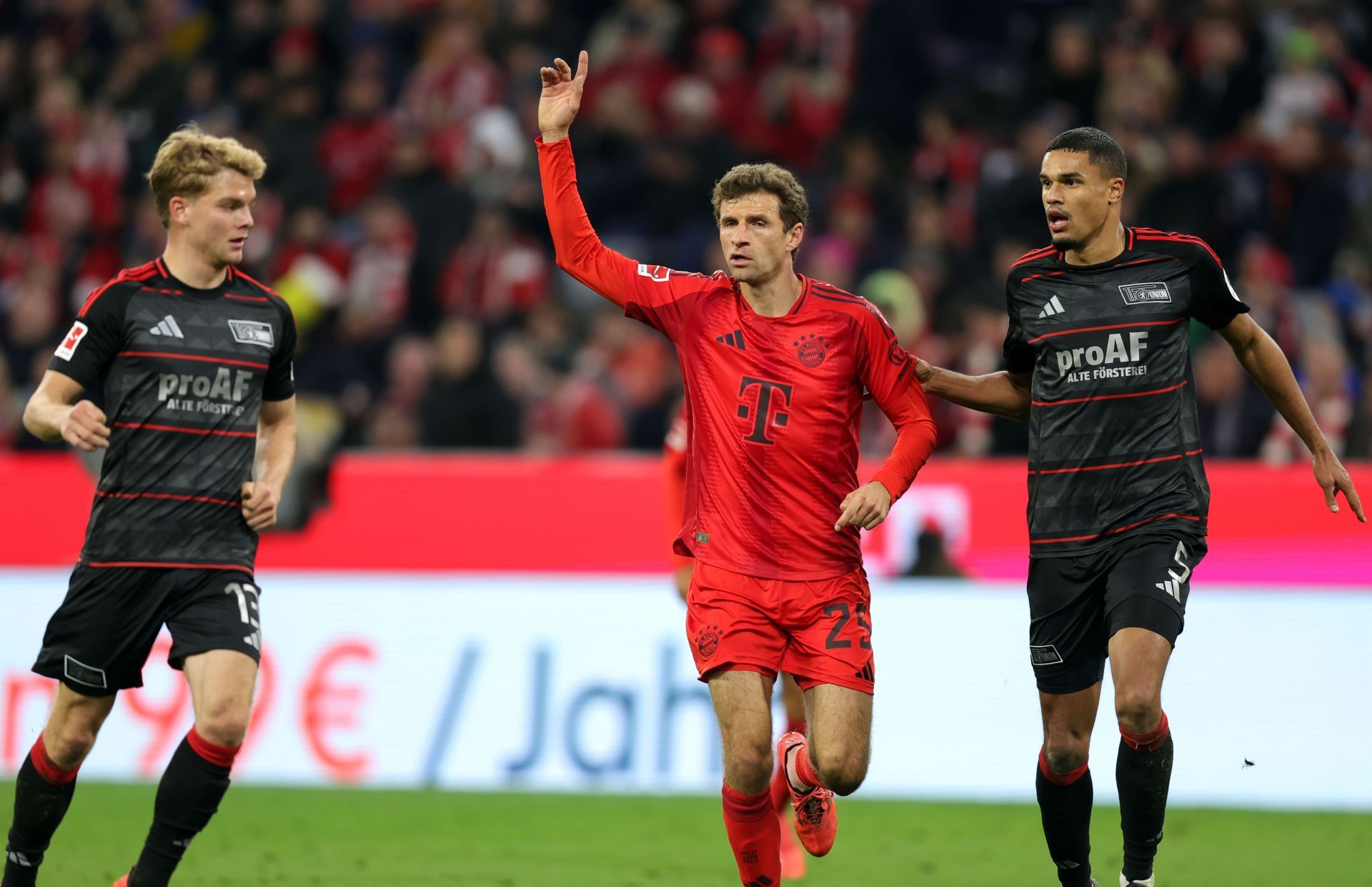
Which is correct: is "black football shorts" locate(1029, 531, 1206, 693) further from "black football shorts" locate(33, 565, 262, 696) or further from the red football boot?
"black football shorts" locate(33, 565, 262, 696)

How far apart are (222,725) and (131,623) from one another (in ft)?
1.70

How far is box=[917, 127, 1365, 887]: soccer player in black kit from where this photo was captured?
620cm

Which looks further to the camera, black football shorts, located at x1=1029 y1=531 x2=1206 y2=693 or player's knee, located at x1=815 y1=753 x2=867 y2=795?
black football shorts, located at x1=1029 y1=531 x2=1206 y2=693

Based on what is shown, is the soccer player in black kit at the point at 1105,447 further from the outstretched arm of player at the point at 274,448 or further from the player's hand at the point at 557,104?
the outstretched arm of player at the point at 274,448

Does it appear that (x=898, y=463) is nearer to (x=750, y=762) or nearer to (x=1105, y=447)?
(x=1105, y=447)

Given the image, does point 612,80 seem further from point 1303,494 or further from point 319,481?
point 1303,494

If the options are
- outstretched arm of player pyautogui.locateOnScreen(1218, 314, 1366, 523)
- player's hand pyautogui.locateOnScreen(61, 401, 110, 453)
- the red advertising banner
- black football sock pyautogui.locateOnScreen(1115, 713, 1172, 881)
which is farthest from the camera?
the red advertising banner

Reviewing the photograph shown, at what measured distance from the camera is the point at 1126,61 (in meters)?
14.0

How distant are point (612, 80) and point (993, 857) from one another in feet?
29.8

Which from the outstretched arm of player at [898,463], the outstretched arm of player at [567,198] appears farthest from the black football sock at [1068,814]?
the outstretched arm of player at [567,198]

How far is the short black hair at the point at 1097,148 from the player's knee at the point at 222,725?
141 inches

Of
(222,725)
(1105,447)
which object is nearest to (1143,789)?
(1105,447)

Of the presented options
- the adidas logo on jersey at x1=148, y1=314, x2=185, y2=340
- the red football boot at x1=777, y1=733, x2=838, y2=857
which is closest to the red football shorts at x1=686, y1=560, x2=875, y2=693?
the red football boot at x1=777, y1=733, x2=838, y2=857

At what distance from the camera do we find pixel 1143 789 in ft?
20.0
